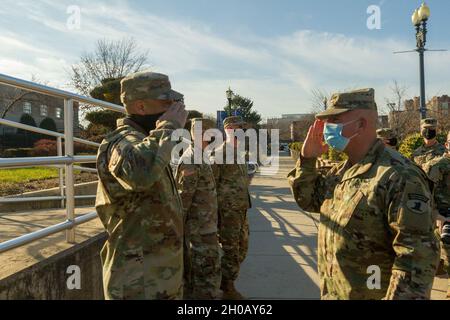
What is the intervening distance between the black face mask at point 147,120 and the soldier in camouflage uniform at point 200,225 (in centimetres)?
149

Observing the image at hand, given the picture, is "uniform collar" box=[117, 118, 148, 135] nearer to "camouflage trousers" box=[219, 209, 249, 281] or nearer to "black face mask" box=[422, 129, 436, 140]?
"camouflage trousers" box=[219, 209, 249, 281]

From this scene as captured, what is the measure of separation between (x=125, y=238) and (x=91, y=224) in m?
1.82

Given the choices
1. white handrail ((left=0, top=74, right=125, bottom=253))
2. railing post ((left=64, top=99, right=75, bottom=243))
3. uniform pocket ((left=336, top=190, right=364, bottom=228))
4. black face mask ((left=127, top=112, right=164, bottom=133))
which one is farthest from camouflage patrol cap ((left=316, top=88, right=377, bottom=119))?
railing post ((left=64, top=99, right=75, bottom=243))

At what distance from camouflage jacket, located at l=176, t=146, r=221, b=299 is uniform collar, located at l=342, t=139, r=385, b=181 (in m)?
1.87

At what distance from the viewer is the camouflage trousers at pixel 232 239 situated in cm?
437

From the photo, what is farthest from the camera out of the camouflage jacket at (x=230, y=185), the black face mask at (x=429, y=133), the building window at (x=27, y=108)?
the building window at (x=27, y=108)

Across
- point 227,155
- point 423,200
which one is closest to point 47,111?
point 227,155

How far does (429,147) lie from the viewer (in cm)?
560

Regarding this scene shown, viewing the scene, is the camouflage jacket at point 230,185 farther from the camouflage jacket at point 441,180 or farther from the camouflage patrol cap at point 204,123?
the camouflage jacket at point 441,180

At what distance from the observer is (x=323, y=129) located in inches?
90.3

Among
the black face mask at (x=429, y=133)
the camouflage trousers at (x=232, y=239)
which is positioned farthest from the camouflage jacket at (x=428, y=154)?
the camouflage trousers at (x=232, y=239)

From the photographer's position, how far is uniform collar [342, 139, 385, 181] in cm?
200

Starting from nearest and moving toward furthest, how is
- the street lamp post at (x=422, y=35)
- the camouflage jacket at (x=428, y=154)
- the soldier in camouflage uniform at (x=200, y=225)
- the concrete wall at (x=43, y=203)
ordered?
the soldier in camouflage uniform at (x=200, y=225), the camouflage jacket at (x=428, y=154), the concrete wall at (x=43, y=203), the street lamp post at (x=422, y=35)
